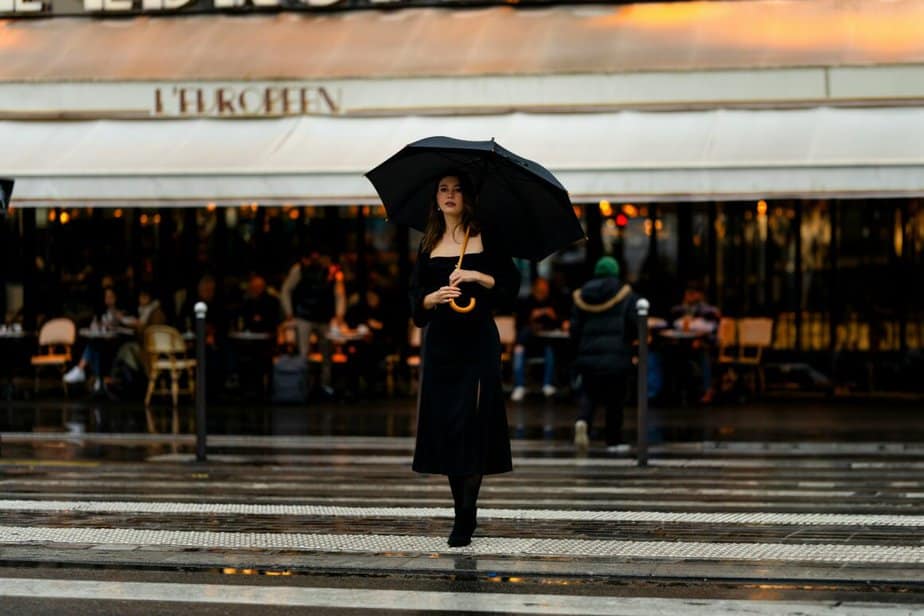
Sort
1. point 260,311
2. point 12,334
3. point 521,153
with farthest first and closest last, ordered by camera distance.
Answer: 1. point 12,334
2. point 260,311
3. point 521,153

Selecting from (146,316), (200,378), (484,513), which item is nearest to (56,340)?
(146,316)

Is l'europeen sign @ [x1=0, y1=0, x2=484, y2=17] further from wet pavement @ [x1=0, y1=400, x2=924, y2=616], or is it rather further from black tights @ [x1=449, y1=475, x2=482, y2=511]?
black tights @ [x1=449, y1=475, x2=482, y2=511]

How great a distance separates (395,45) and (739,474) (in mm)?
9672

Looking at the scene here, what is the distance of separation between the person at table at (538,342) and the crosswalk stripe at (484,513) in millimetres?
9822

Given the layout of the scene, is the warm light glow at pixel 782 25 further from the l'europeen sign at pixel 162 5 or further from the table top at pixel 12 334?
the table top at pixel 12 334

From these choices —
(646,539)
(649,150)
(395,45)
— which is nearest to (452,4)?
(395,45)

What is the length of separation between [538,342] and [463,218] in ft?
39.0

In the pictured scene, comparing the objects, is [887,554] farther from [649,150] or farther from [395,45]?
[395,45]

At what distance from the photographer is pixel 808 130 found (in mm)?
18250

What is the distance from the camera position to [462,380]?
871 centimetres

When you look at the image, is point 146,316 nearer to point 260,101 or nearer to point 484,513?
point 260,101

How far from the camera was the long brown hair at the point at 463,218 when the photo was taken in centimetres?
880

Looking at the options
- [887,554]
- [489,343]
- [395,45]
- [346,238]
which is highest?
[395,45]

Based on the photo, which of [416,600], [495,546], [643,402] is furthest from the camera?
[643,402]
